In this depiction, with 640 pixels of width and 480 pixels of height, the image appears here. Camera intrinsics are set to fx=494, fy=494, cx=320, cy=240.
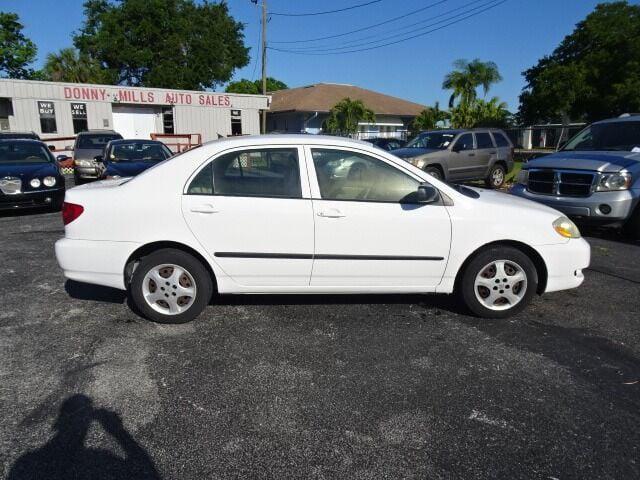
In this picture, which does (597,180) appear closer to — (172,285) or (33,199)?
(172,285)

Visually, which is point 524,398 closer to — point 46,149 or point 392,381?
point 392,381

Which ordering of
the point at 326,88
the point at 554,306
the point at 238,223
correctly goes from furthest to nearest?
the point at 326,88, the point at 554,306, the point at 238,223

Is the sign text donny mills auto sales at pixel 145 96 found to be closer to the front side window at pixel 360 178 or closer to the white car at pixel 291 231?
the white car at pixel 291 231

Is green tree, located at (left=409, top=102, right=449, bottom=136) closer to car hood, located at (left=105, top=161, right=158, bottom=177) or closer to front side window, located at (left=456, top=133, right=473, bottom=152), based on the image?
front side window, located at (left=456, top=133, right=473, bottom=152)

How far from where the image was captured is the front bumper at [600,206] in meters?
6.90

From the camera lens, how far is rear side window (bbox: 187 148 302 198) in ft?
13.4

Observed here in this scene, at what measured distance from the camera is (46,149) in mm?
10648

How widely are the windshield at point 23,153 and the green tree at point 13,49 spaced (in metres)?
40.2

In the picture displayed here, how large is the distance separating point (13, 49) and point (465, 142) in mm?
45002

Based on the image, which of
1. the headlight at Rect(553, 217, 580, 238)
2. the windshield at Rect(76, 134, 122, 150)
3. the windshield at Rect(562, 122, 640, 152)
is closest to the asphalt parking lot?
the headlight at Rect(553, 217, 580, 238)

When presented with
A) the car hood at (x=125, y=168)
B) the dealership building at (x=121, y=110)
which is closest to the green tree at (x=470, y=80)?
the dealership building at (x=121, y=110)

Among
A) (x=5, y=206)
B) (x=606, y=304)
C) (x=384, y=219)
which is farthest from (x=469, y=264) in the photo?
(x=5, y=206)

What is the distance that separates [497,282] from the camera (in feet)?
14.0

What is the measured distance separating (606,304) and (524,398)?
7.50 feet
